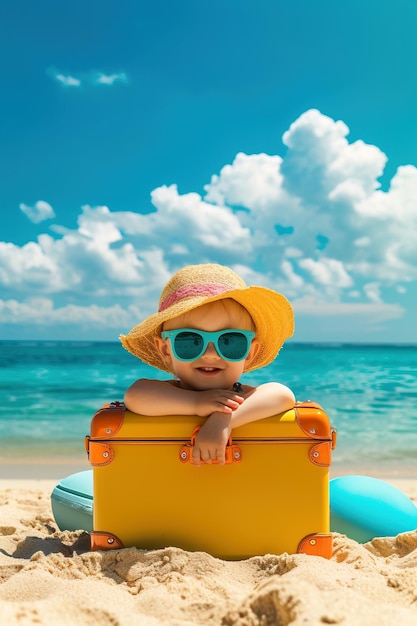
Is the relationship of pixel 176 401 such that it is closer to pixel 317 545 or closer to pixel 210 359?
pixel 210 359

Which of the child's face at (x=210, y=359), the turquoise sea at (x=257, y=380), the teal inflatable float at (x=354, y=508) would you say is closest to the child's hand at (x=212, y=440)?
the child's face at (x=210, y=359)

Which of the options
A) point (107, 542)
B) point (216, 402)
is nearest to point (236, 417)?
point (216, 402)

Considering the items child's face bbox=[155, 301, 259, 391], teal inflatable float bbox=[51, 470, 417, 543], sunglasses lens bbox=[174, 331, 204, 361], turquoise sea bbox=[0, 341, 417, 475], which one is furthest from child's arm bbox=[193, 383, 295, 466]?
turquoise sea bbox=[0, 341, 417, 475]

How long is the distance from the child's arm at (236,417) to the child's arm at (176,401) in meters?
0.04

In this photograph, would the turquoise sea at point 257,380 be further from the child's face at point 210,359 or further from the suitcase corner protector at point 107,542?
the suitcase corner protector at point 107,542

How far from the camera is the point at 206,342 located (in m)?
2.69

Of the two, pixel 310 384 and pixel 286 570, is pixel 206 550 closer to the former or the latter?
pixel 286 570

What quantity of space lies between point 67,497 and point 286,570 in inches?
58.4

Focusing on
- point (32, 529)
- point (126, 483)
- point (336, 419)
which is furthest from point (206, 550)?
point (336, 419)

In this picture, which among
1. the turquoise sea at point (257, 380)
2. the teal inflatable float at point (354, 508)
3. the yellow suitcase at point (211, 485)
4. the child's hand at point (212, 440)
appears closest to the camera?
the child's hand at point (212, 440)

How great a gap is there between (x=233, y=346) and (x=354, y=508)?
1270 mm

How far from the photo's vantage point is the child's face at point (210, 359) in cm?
272

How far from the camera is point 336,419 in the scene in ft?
35.5

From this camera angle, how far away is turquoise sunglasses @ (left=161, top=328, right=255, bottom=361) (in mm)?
2688
